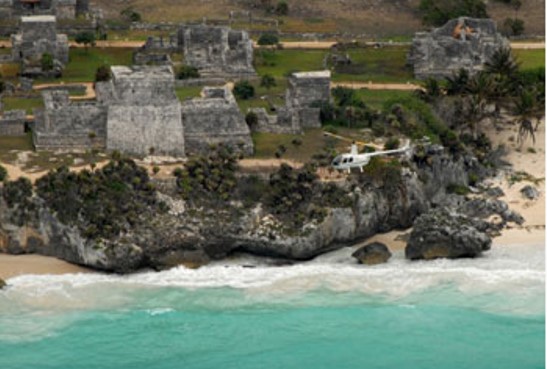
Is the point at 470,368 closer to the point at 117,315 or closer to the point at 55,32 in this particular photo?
the point at 117,315

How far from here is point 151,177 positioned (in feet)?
285

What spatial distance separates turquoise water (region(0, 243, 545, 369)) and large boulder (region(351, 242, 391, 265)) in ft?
1.84

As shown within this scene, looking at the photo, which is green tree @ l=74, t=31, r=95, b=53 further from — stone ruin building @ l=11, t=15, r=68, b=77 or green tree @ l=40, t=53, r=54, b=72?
green tree @ l=40, t=53, r=54, b=72

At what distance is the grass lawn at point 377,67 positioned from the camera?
10962cm

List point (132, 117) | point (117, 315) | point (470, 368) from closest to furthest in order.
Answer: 1. point (470, 368)
2. point (117, 315)
3. point (132, 117)

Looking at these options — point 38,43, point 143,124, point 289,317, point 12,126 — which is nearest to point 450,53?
point 38,43

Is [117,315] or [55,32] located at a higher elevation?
[55,32]

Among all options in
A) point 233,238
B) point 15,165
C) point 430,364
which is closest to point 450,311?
point 430,364

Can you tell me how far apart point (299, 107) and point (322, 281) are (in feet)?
58.7

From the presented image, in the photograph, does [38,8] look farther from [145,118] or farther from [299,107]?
[145,118]

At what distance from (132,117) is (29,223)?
31.2 feet

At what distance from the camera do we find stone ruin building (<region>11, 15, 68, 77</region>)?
11000 cm

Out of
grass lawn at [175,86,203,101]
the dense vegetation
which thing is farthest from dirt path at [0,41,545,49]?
the dense vegetation

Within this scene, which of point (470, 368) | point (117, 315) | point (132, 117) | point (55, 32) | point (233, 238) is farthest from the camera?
point (55, 32)
